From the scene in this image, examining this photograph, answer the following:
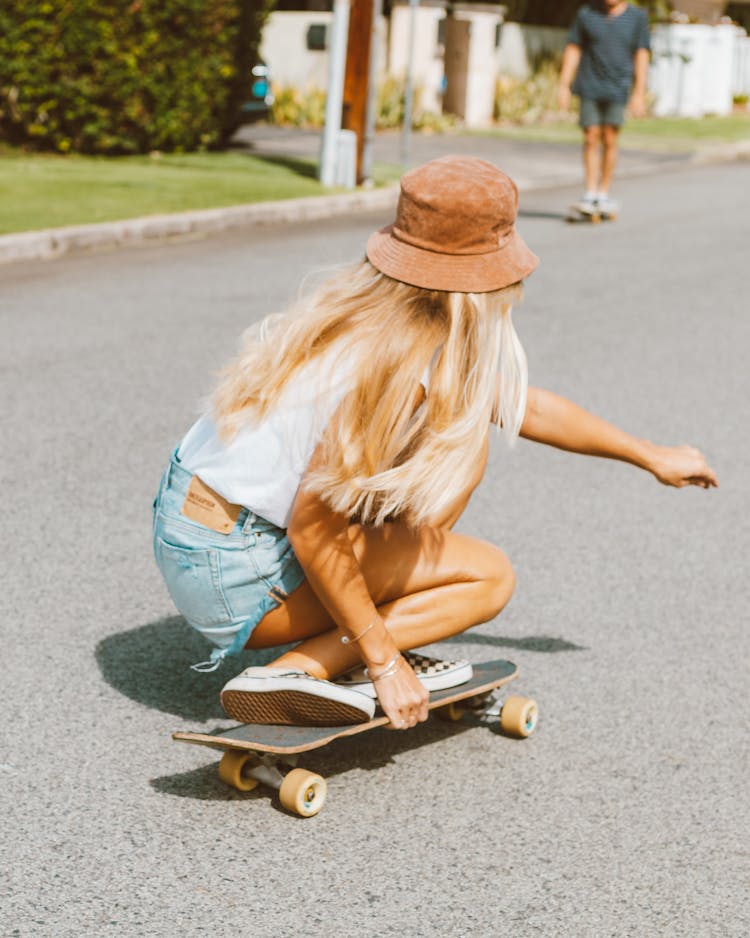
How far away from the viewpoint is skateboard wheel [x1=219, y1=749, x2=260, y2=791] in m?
3.17

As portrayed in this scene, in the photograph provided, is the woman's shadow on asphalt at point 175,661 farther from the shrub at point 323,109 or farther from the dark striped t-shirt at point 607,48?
the shrub at point 323,109

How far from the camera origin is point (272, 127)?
20781mm

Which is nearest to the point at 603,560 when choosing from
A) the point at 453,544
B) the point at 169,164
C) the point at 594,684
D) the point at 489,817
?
the point at 594,684

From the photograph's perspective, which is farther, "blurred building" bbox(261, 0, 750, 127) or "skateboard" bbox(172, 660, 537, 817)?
"blurred building" bbox(261, 0, 750, 127)

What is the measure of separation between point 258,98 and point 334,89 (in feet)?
11.8

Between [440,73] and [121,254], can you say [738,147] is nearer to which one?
[440,73]

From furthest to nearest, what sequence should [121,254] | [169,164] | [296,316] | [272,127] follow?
[272,127] < [169,164] < [121,254] < [296,316]

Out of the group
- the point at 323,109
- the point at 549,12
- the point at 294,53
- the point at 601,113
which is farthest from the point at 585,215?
the point at 549,12

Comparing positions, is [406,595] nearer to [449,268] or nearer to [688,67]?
[449,268]

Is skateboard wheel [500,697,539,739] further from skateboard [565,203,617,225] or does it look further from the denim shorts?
skateboard [565,203,617,225]

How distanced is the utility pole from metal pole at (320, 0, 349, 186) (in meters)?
0.09

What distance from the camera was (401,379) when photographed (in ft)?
9.55

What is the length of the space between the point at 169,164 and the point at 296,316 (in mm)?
12487

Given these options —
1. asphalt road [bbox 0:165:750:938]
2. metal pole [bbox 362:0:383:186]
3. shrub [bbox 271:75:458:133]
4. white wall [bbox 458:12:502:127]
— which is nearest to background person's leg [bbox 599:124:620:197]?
metal pole [bbox 362:0:383:186]
